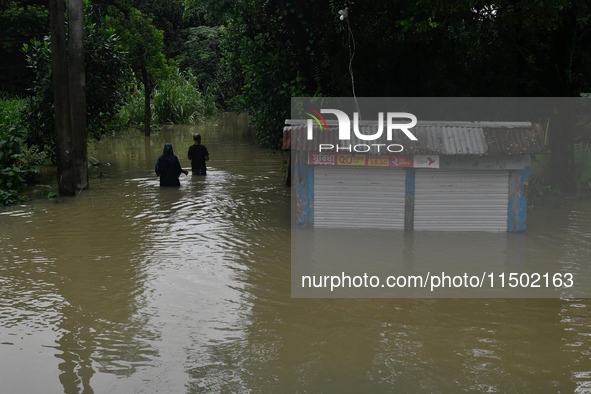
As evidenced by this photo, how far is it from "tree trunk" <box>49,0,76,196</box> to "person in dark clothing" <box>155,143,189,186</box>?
6.00 feet

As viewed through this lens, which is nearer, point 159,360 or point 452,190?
point 159,360

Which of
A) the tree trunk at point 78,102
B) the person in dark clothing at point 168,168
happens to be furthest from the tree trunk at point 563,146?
the tree trunk at point 78,102

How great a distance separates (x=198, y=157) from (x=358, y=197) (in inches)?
270

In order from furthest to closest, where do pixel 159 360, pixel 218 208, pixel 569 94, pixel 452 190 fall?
pixel 569 94, pixel 218 208, pixel 452 190, pixel 159 360

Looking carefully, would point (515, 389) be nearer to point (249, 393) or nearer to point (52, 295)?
point (249, 393)

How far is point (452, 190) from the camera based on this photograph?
11266 mm

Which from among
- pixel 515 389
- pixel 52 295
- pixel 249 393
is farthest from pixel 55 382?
pixel 515 389

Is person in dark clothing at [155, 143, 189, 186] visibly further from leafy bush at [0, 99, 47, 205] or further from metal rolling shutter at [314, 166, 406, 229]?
metal rolling shutter at [314, 166, 406, 229]

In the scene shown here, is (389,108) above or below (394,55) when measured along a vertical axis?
below

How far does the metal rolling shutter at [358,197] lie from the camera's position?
37.0ft

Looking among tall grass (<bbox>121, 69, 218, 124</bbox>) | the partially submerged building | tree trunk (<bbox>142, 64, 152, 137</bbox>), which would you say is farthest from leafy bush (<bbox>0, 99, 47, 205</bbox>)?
tall grass (<bbox>121, 69, 218, 124</bbox>)

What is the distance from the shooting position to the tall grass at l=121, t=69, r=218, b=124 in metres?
32.9

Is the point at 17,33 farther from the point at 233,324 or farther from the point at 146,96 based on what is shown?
the point at 233,324

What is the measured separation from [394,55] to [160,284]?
732cm
